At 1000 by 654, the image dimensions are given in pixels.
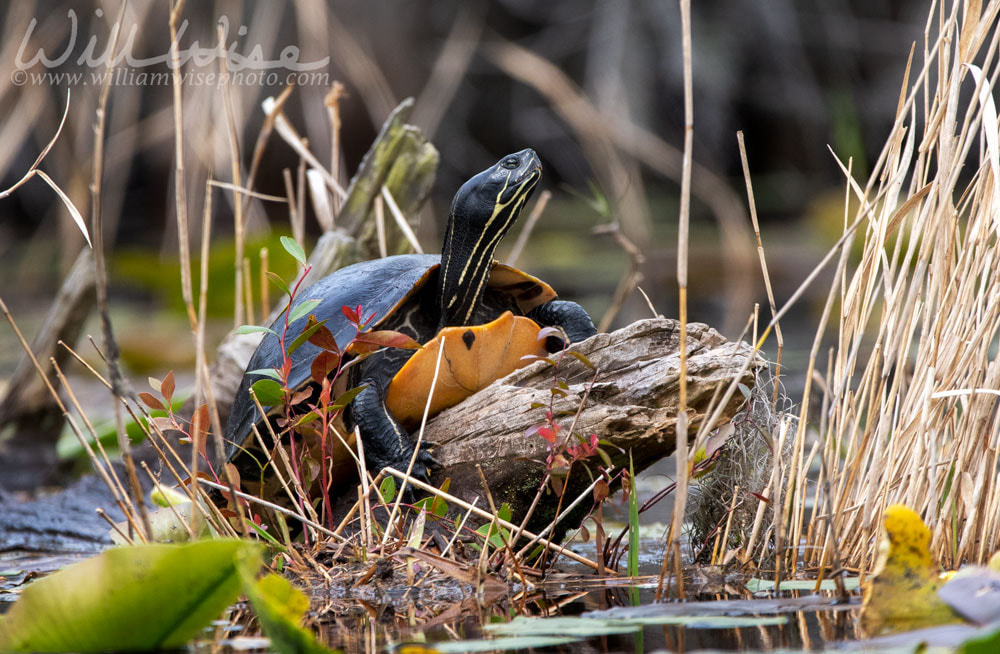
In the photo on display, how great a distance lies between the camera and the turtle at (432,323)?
6.56ft

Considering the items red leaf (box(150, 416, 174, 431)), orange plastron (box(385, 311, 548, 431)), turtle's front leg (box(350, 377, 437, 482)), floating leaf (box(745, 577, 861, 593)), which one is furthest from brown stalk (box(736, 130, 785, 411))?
red leaf (box(150, 416, 174, 431))

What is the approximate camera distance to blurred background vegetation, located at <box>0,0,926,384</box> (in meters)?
6.66

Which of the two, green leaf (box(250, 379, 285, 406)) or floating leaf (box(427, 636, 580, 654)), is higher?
green leaf (box(250, 379, 285, 406))

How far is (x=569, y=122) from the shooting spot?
633cm

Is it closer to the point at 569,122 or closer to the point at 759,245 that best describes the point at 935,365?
the point at 759,245

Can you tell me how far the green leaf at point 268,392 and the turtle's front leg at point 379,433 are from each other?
0.25 meters

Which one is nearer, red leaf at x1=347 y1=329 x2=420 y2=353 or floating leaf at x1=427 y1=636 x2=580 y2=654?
floating leaf at x1=427 y1=636 x2=580 y2=654

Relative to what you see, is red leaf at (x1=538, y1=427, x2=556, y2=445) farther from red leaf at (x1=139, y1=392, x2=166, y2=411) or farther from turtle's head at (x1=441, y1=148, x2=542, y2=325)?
red leaf at (x1=139, y1=392, x2=166, y2=411)

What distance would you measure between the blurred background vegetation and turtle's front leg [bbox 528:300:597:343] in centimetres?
337

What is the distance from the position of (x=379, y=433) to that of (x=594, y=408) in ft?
1.64

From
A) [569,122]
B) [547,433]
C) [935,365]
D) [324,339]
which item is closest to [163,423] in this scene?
[324,339]

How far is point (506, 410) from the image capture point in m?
1.88

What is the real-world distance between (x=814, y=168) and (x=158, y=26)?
7103mm

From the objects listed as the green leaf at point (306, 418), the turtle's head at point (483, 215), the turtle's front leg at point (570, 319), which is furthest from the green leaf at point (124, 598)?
the turtle's front leg at point (570, 319)
